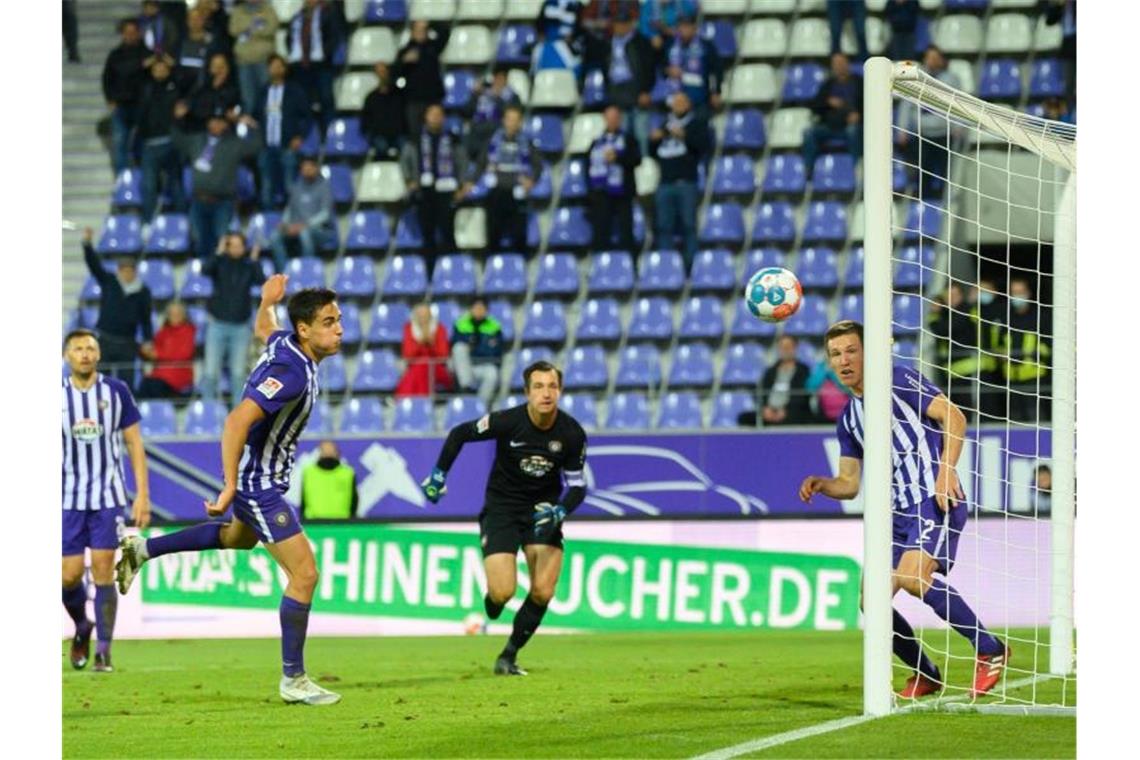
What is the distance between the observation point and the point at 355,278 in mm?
19000

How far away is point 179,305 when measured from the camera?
18.1m

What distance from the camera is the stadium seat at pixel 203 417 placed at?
16.8 meters

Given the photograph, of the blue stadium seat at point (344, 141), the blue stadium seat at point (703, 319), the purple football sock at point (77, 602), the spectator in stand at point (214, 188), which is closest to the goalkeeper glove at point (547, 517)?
the purple football sock at point (77, 602)

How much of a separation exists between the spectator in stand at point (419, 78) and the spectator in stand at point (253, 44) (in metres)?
1.46

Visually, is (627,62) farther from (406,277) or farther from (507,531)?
(507,531)

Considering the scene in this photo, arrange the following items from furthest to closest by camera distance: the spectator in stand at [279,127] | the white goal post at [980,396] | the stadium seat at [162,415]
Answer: the spectator in stand at [279,127], the stadium seat at [162,415], the white goal post at [980,396]

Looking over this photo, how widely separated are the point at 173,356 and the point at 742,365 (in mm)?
5449

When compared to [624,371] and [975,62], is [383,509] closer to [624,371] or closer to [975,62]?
[624,371]

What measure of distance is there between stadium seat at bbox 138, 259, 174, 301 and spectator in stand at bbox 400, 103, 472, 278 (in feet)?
8.67

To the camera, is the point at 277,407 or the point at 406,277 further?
the point at 406,277

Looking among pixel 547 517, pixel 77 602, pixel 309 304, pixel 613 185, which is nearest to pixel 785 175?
pixel 613 185

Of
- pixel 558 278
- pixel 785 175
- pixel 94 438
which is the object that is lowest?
pixel 94 438

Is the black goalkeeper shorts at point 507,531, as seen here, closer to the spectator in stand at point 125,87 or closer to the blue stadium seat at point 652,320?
the blue stadium seat at point 652,320

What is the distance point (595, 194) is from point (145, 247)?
15.8 feet
